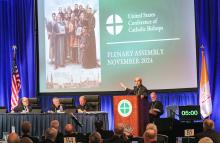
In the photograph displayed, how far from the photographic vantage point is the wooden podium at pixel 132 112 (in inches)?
368

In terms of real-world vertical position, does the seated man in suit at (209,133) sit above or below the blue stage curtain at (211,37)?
below

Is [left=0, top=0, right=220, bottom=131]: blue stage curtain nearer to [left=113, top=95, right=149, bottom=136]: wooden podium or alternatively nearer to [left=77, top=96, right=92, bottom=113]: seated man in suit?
[left=77, top=96, right=92, bottom=113]: seated man in suit

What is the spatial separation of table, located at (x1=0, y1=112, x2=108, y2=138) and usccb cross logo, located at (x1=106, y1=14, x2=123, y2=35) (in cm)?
283

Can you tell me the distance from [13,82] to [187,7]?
5.55 meters

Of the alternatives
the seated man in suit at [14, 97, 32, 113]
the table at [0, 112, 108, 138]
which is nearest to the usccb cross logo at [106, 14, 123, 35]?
the table at [0, 112, 108, 138]

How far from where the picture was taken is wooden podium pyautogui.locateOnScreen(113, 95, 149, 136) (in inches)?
368

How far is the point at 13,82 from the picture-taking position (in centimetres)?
1370

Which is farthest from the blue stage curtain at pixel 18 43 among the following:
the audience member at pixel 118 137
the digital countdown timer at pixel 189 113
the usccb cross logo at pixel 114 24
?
the audience member at pixel 118 137

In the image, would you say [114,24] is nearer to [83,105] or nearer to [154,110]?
[83,105]

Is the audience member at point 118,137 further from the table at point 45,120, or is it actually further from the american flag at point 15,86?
the american flag at point 15,86

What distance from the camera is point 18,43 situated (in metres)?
14.6

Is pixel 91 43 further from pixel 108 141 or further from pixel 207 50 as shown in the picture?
pixel 108 141

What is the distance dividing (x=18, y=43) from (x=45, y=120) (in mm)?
4296

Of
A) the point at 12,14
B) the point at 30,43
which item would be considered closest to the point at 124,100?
the point at 30,43
